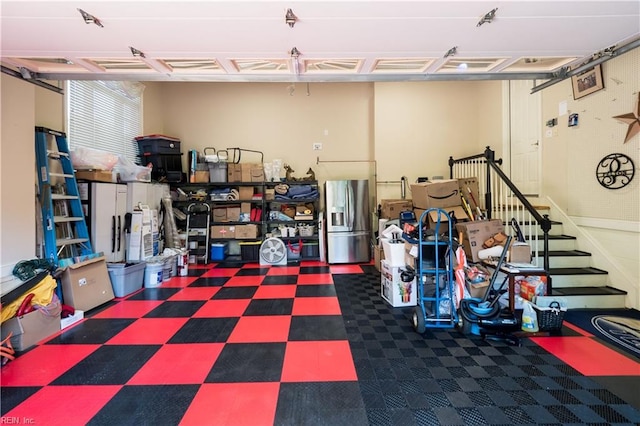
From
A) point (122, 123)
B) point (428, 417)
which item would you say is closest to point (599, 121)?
point (428, 417)

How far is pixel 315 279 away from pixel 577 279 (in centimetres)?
349

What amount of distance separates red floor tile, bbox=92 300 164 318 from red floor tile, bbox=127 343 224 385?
1060mm

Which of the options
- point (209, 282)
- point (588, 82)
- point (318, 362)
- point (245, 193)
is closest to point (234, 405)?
point (318, 362)

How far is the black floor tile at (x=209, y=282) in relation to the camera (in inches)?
176

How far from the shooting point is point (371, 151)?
21.5 ft

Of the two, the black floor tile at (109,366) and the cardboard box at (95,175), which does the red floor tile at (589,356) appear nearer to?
the black floor tile at (109,366)

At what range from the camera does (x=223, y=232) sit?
5926 mm

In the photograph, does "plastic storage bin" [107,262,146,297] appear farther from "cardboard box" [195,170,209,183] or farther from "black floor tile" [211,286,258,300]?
"cardboard box" [195,170,209,183]

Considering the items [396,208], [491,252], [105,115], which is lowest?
[491,252]

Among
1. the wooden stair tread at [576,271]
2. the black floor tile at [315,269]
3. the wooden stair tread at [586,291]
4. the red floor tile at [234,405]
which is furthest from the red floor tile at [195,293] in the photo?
the wooden stair tread at [576,271]

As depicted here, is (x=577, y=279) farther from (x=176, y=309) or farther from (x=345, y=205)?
(x=176, y=309)

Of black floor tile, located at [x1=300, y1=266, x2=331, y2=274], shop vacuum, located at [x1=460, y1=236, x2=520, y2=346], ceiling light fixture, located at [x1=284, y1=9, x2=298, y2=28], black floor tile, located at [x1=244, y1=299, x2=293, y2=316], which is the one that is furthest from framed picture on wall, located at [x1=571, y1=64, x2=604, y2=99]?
black floor tile, located at [x1=244, y1=299, x2=293, y2=316]

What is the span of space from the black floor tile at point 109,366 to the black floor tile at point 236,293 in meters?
1.34

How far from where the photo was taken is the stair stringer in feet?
10.9
